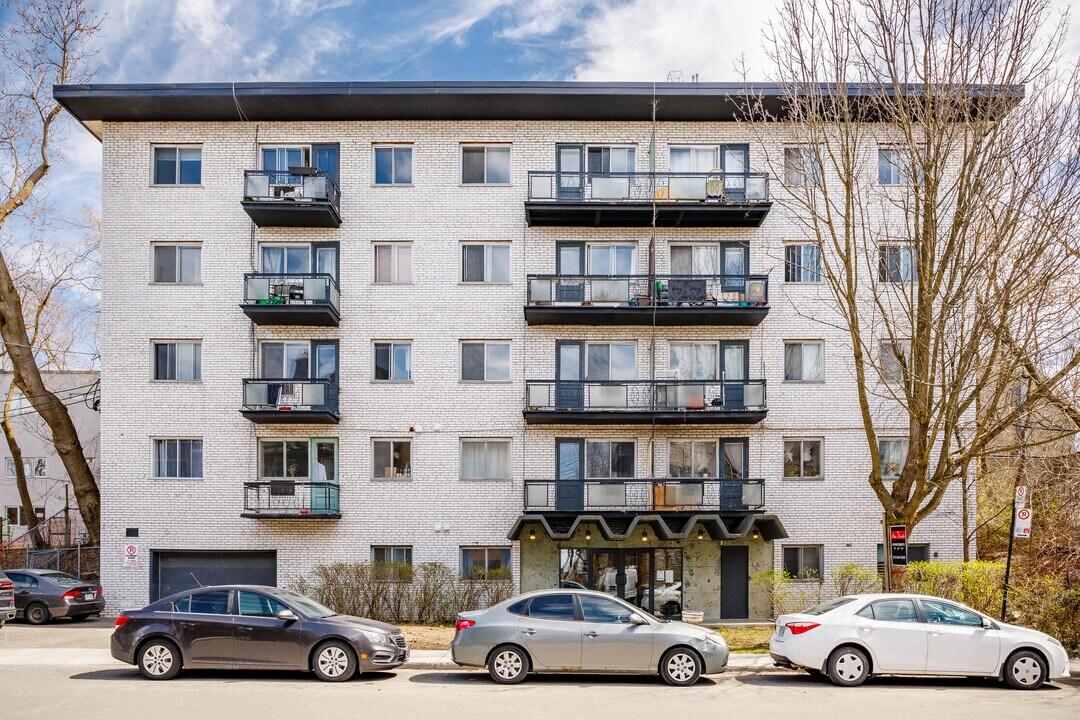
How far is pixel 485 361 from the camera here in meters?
23.9

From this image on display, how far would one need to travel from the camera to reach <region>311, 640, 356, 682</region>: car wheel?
12828 millimetres

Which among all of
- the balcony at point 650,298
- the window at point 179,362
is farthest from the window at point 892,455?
the window at point 179,362

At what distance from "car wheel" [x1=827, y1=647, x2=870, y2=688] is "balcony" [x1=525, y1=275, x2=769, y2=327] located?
11.2m

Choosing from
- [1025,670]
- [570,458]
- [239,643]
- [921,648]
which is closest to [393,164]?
[570,458]

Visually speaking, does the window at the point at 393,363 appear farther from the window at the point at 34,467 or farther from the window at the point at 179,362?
the window at the point at 34,467

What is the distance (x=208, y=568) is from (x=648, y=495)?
12.1 metres

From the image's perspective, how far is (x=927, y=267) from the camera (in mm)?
15734

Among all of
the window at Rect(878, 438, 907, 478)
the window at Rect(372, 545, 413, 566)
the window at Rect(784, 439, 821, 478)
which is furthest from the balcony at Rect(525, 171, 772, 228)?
the window at Rect(372, 545, 413, 566)

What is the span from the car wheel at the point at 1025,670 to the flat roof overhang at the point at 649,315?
37.3ft

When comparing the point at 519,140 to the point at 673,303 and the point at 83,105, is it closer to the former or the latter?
the point at 673,303

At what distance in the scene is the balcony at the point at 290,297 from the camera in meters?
22.6

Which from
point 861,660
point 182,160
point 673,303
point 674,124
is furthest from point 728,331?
point 182,160

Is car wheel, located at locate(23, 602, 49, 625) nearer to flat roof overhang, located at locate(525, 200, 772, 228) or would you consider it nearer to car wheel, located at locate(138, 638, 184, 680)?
car wheel, located at locate(138, 638, 184, 680)

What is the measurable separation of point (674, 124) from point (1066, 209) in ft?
37.4
